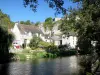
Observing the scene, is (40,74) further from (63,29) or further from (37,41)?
(37,41)

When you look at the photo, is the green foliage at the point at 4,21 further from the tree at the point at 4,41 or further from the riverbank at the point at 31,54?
the riverbank at the point at 31,54

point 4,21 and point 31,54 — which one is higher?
point 4,21

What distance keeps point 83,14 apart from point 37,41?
47117mm

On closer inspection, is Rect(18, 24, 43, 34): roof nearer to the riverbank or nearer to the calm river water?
the riverbank

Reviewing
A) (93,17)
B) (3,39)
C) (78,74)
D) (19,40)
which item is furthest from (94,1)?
(19,40)

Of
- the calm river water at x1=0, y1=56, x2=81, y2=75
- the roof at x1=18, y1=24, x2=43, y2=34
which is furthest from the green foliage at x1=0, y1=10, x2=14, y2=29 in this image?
the calm river water at x1=0, y1=56, x2=81, y2=75

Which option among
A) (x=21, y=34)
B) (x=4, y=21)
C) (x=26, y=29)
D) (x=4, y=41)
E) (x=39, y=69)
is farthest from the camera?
(x=26, y=29)

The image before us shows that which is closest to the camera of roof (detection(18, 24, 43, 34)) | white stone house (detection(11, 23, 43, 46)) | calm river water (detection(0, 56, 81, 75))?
calm river water (detection(0, 56, 81, 75))

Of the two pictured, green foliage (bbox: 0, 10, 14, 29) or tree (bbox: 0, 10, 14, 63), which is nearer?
tree (bbox: 0, 10, 14, 63)

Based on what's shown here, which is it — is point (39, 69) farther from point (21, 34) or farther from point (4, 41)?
point (21, 34)

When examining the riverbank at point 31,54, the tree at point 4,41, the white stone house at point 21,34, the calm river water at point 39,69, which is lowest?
the calm river water at point 39,69

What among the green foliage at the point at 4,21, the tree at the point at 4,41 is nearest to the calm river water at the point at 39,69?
the tree at the point at 4,41

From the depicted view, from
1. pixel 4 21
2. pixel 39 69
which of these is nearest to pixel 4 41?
pixel 4 21

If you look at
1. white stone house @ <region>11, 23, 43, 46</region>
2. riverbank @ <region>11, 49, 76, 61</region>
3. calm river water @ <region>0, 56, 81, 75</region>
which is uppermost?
white stone house @ <region>11, 23, 43, 46</region>
